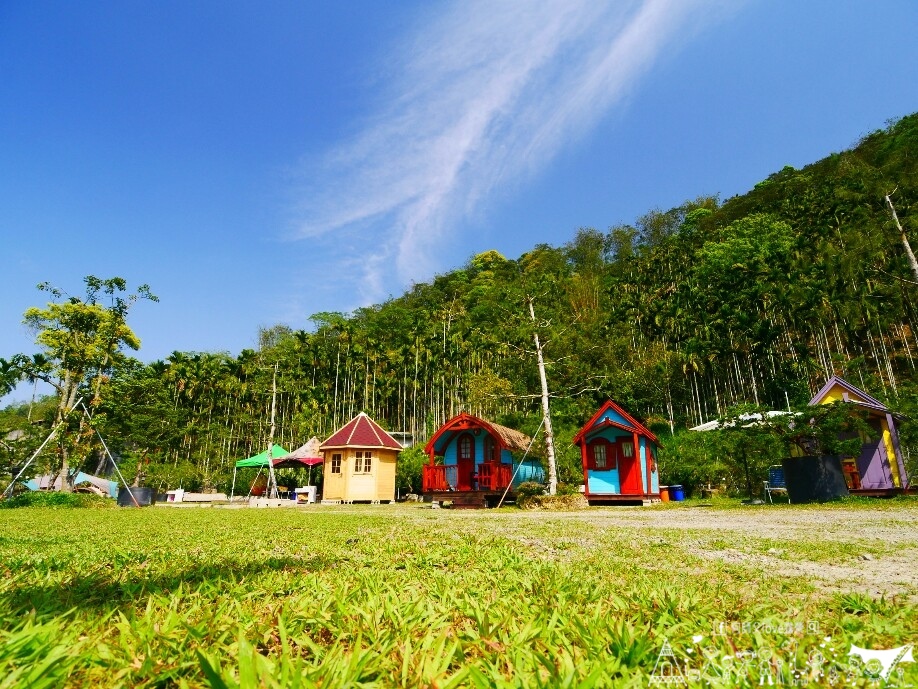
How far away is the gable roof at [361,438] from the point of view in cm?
2416

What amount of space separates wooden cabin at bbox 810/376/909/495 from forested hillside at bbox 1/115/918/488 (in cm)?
544

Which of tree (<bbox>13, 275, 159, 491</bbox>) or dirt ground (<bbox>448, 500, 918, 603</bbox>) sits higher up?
tree (<bbox>13, 275, 159, 491</bbox>)

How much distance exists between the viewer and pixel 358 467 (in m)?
24.0

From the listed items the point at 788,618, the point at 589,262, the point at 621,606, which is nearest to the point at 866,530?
the point at 788,618

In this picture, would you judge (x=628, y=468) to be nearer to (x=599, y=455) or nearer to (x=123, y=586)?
(x=599, y=455)

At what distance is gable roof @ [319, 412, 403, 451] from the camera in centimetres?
2416

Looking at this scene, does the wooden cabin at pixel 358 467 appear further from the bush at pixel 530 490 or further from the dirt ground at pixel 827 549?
the dirt ground at pixel 827 549

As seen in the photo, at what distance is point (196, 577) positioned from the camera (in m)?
3.32

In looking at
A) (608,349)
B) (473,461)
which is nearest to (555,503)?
(473,461)

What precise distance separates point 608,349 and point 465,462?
19390 millimetres

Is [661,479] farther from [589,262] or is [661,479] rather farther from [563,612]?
[589,262]

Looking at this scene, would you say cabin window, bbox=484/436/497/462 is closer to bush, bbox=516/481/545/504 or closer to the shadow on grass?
bush, bbox=516/481/545/504

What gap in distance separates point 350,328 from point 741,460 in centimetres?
3927

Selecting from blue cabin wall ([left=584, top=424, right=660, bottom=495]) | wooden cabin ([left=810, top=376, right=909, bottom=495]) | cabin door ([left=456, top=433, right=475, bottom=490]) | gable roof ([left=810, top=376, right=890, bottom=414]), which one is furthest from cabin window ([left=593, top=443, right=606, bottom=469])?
wooden cabin ([left=810, top=376, right=909, bottom=495])
